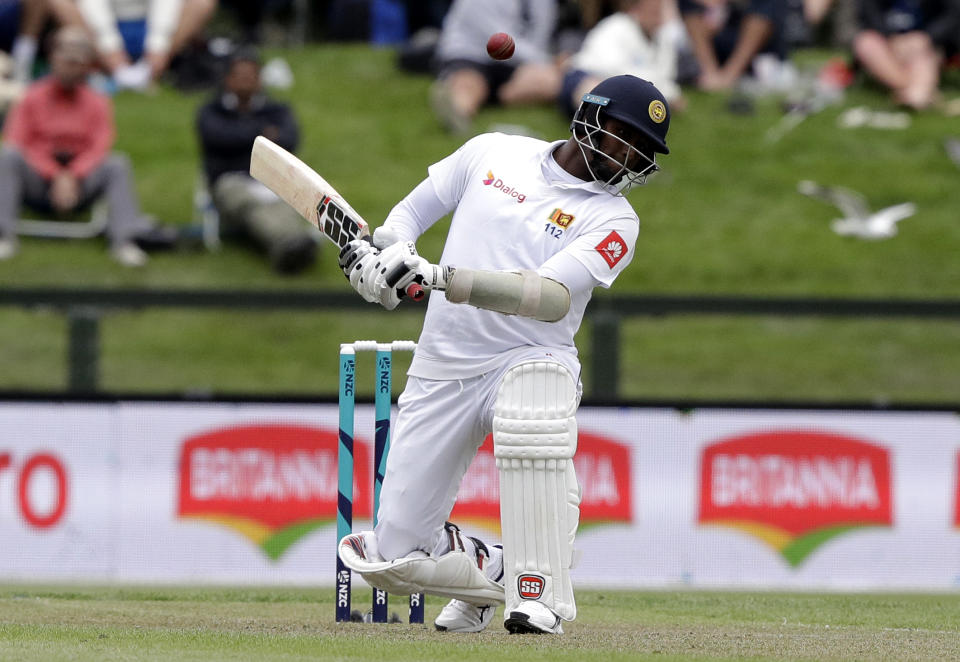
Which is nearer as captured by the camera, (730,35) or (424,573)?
(424,573)

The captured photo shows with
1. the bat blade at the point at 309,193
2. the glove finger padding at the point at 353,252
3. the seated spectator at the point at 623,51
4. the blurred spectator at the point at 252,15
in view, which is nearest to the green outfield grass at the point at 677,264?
the seated spectator at the point at 623,51

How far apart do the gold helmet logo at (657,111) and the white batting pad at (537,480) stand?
0.92 meters

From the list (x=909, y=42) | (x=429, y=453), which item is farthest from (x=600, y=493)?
(x=909, y=42)

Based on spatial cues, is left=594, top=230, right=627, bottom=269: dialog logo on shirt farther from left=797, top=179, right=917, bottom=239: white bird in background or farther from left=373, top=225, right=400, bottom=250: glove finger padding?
left=797, top=179, right=917, bottom=239: white bird in background

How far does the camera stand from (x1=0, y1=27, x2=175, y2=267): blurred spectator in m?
11.2

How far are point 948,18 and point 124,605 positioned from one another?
398 inches

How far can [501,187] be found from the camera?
17.6ft

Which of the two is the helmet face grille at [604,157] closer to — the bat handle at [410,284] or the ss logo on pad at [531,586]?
the bat handle at [410,284]

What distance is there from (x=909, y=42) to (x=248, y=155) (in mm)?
6228

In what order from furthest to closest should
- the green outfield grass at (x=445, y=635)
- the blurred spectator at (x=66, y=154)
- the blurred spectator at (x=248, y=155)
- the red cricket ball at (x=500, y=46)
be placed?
the blurred spectator at (x=248, y=155)
the blurred spectator at (x=66, y=154)
the red cricket ball at (x=500, y=46)
the green outfield grass at (x=445, y=635)

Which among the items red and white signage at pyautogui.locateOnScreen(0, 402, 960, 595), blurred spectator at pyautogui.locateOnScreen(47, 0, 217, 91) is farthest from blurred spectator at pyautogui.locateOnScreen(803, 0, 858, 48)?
red and white signage at pyautogui.locateOnScreen(0, 402, 960, 595)

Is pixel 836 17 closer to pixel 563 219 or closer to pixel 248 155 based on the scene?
pixel 248 155

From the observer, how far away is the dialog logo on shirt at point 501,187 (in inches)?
210

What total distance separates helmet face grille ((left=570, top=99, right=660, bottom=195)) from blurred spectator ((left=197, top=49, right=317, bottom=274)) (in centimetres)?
622
